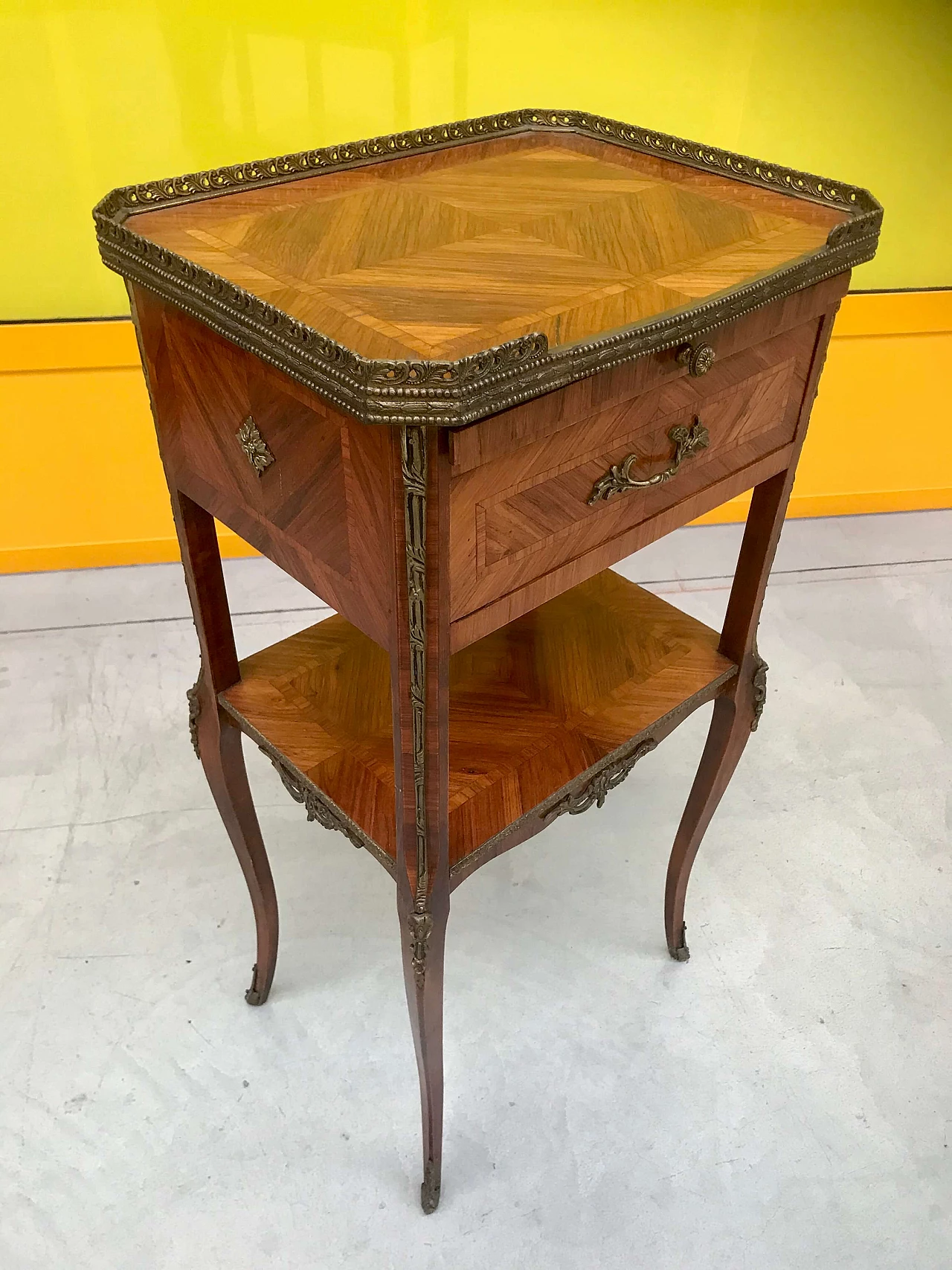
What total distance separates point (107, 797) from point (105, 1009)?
1.64ft

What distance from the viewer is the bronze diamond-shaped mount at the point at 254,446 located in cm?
104

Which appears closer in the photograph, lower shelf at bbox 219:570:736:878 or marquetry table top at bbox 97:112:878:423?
marquetry table top at bbox 97:112:878:423

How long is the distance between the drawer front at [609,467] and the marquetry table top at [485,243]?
9cm

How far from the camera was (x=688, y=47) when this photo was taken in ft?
7.38

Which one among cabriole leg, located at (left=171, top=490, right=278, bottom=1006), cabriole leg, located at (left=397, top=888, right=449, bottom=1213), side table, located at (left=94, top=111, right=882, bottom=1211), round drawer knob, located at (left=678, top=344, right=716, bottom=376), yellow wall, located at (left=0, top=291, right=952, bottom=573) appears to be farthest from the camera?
yellow wall, located at (left=0, top=291, right=952, bottom=573)

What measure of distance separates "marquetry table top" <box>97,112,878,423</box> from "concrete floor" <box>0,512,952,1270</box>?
3.91 ft

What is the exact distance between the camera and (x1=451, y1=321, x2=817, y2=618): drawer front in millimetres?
957

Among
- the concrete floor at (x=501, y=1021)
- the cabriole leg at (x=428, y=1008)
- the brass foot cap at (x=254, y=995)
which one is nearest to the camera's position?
the cabriole leg at (x=428, y=1008)

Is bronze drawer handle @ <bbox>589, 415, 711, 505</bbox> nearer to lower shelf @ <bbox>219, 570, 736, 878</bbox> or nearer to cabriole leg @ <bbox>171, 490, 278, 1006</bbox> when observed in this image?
lower shelf @ <bbox>219, 570, 736, 878</bbox>

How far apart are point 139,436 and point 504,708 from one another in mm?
1528

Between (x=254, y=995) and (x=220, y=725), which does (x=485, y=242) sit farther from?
(x=254, y=995)

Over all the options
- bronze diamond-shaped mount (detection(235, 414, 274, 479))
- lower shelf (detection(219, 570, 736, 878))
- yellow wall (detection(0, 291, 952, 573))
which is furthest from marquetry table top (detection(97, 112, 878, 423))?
yellow wall (detection(0, 291, 952, 573))

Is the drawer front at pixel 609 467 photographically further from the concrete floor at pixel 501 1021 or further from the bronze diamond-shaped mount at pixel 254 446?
the concrete floor at pixel 501 1021

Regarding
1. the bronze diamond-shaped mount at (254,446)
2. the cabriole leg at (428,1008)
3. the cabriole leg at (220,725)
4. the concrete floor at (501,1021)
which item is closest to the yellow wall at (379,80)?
the concrete floor at (501,1021)
